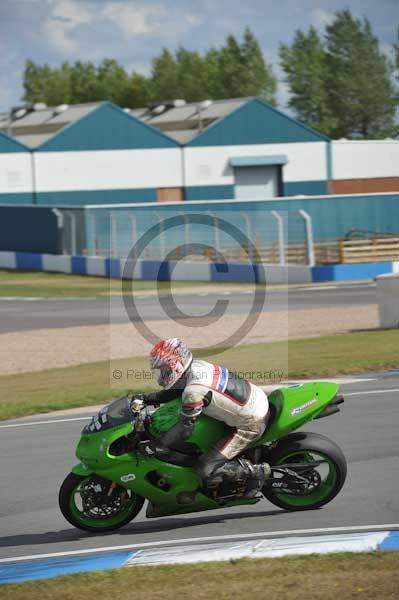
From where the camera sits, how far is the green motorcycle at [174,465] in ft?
27.1

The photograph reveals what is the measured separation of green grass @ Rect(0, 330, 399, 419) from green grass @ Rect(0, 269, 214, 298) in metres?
13.9

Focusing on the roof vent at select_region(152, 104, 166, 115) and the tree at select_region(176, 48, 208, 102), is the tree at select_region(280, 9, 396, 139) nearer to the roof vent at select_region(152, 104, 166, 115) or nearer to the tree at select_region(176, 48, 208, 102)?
the tree at select_region(176, 48, 208, 102)

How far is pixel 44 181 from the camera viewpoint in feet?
186

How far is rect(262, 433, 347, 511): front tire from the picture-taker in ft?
27.6

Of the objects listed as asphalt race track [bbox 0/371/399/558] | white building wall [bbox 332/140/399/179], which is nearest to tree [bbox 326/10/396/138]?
white building wall [bbox 332/140/399/179]

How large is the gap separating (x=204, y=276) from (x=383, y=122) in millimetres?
82268

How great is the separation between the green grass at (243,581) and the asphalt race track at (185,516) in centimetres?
98

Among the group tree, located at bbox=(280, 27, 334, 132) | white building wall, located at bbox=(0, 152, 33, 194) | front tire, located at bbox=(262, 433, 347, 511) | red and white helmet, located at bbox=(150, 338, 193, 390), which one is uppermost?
tree, located at bbox=(280, 27, 334, 132)

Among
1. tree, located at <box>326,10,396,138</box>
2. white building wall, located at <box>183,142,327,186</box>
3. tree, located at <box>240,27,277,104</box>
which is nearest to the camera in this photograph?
white building wall, located at <box>183,142,327,186</box>

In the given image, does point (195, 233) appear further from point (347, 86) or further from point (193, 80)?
point (193, 80)

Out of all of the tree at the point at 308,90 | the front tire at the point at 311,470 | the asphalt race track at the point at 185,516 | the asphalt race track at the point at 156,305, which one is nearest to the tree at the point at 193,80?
the tree at the point at 308,90

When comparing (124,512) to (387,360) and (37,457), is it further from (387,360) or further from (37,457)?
(387,360)

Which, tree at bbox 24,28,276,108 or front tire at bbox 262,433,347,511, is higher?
tree at bbox 24,28,276,108

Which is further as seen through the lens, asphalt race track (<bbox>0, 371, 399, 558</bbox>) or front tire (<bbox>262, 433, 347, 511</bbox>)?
front tire (<bbox>262, 433, 347, 511</bbox>)
